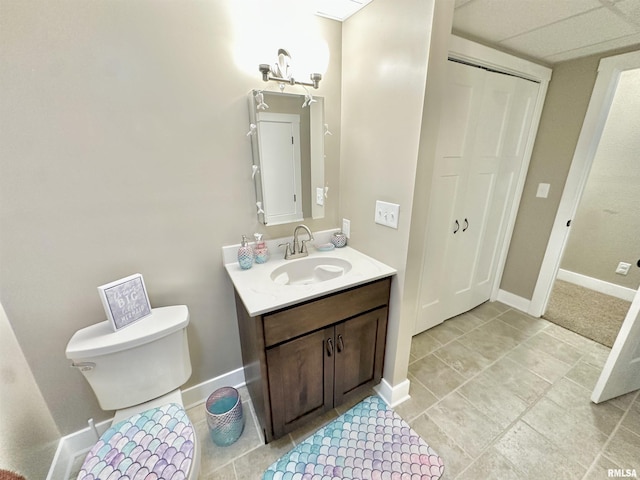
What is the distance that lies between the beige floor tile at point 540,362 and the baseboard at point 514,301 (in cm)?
56

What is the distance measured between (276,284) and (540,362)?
2.10 meters

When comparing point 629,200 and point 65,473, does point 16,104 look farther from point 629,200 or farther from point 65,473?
point 629,200

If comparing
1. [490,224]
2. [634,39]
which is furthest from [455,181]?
[634,39]

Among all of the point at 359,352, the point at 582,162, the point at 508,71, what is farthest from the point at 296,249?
the point at 582,162

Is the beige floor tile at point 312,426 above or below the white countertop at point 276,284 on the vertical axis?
below

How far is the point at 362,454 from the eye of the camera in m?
1.29

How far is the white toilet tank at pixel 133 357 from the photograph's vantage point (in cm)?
105

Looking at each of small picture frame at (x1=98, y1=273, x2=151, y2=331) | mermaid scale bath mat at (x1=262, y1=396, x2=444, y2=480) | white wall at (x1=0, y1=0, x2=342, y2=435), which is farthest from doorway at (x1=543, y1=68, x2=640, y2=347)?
small picture frame at (x1=98, y1=273, x2=151, y2=331)

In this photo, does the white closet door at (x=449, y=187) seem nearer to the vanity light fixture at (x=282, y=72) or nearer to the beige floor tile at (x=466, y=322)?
the beige floor tile at (x=466, y=322)

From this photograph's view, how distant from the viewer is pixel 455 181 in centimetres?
185

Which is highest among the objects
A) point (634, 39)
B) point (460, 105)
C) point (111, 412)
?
point (634, 39)

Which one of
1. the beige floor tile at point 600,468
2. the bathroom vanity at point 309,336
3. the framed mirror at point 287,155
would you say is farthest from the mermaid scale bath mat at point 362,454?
the framed mirror at point 287,155

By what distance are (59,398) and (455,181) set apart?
2.64m

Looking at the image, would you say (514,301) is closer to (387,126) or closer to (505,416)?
(505,416)
